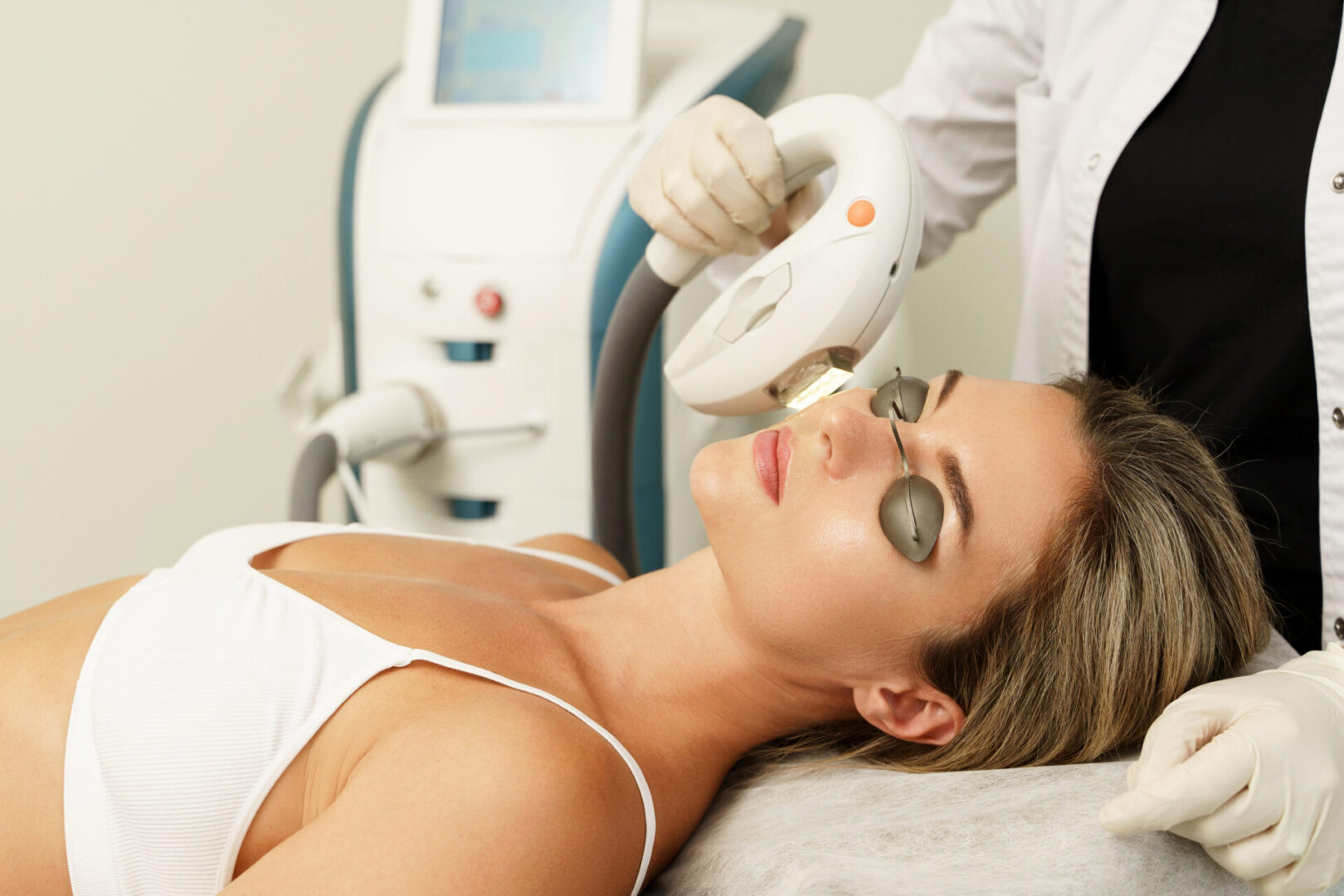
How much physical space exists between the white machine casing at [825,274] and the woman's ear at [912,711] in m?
0.30

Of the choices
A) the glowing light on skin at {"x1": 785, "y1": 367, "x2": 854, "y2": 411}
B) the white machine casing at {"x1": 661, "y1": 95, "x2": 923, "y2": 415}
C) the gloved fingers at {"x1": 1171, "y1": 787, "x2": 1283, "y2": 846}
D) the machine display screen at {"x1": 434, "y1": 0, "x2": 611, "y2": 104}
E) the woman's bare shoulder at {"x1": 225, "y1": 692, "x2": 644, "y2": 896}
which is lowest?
the woman's bare shoulder at {"x1": 225, "y1": 692, "x2": 644, "y2": 896}

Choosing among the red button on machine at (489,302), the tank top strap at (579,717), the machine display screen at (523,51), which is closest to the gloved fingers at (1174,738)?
the tank top strap at (579,717)

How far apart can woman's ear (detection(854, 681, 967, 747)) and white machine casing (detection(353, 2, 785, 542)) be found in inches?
24.0

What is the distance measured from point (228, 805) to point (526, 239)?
90 centimetres

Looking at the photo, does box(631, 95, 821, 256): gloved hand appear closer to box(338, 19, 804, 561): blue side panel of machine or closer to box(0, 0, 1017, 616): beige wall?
box(338, 19, 804, 561): blue side panel of machine

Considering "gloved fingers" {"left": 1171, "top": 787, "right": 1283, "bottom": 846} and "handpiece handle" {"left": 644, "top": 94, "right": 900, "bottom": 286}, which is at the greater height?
"handpiece handle" {"left": 644, "top": 94, "right": 900, "bottom": 286}

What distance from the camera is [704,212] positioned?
1095 millimetres

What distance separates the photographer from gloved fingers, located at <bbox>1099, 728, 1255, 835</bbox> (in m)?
0.71

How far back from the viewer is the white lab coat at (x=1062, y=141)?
916 mm

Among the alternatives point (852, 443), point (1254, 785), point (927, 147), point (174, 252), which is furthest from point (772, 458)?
point (174, 252)

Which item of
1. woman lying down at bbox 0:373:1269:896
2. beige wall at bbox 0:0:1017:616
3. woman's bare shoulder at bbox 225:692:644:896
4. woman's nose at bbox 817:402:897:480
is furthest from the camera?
Result: beige wall at bbox 0:0:1017:616

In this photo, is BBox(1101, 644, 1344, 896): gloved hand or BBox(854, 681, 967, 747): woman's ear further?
BBox(854, 681, 967, 747): woman's ear

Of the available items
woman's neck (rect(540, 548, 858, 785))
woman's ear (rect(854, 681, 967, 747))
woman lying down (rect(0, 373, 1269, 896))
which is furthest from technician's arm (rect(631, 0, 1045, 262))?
woman's ear (rect(854, 681, 967, 747))

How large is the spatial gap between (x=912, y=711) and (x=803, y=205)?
55 centimetres
